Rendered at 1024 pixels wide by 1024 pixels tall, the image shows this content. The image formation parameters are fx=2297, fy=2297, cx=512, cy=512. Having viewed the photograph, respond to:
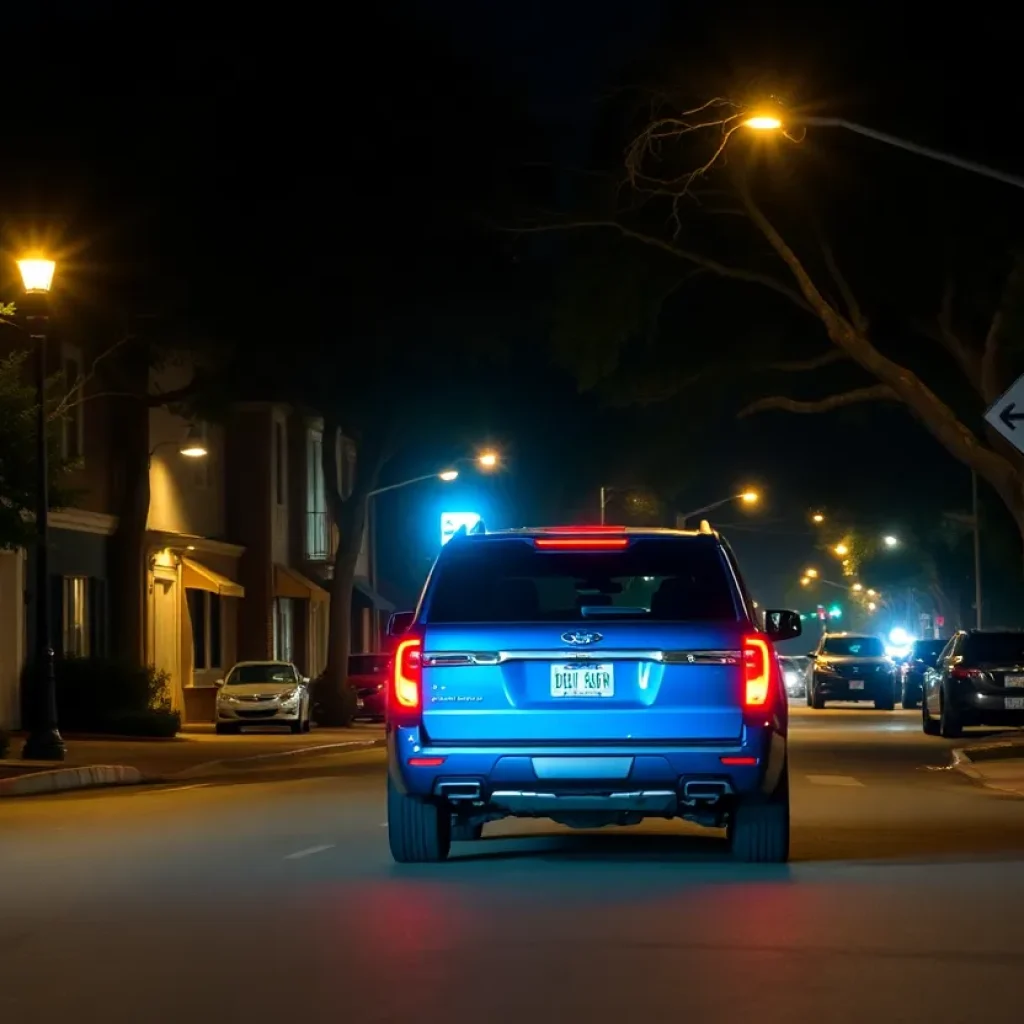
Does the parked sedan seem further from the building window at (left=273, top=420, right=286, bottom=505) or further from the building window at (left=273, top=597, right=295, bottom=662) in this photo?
the building window at (left=273, top=420, right=286, bottom=505)

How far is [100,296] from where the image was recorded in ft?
131

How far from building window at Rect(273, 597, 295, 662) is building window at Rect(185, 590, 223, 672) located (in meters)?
3.54

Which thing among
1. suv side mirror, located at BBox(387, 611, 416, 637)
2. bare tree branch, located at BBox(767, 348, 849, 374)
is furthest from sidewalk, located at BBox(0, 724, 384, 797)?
suv side mirror, located at BBox(387, 611, 416, 637)

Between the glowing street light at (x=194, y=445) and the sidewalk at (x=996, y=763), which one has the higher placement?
the glowing street light at (x=194, y=445)

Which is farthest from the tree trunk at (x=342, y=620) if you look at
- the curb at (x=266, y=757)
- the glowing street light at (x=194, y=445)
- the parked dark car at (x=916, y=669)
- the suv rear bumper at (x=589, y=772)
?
the suv rear bumper at (x=589, y=772)

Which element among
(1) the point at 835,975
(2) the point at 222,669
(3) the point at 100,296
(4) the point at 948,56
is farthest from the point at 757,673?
(2) the point at 222,669

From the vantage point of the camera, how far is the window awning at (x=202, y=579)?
50.6 m

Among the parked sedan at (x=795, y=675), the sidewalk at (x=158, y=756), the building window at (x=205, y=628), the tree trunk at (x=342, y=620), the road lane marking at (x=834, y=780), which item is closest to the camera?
the road lane marking at (x=834, y=780)

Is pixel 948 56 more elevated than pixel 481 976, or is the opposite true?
pixel 948 56

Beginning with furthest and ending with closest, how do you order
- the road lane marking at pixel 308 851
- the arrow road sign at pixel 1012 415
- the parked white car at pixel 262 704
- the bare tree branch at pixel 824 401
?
the parked white car at pixel 262 704, the bare tree branch at pixel 824 401, the arrow road sign at pixel 1012 415, the road lane marking at pixel 308 851

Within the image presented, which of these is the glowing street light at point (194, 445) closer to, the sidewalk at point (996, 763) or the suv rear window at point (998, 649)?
the suv rear window at point (998, 649)

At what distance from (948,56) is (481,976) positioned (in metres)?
25.6

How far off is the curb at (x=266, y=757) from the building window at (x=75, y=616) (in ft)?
20.6

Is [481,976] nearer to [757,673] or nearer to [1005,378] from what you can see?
[757,673]
